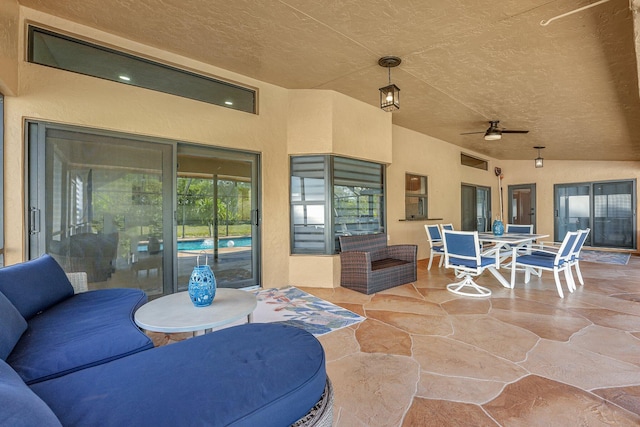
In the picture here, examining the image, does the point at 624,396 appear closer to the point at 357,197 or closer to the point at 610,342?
the point at 610,342

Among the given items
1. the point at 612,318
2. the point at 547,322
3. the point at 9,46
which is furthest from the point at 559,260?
the point at 9,46

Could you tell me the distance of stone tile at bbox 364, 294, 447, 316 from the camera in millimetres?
3348

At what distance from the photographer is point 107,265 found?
325cm

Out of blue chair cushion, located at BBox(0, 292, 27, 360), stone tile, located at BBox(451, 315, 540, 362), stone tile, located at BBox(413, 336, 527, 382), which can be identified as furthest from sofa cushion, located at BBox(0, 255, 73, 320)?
stone tile, located at BBox(451, 315, 540, 362)

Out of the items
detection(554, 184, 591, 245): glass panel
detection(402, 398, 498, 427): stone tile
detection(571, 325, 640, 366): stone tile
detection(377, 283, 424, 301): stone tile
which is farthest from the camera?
detection(554, 184, 591, 245): glass panel

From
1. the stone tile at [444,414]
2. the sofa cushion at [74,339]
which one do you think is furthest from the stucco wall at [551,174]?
the sofa cushion at [74,339]

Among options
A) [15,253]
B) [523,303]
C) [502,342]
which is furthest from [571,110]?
[15,253]

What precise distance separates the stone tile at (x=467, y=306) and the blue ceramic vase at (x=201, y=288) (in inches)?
100

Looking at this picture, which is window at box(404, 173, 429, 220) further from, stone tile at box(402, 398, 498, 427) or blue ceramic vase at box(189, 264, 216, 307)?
blue ceramic vase at box(189, 264, 216, 307)

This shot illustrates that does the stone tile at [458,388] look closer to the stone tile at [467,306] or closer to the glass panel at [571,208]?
the stone tile at [467,306]

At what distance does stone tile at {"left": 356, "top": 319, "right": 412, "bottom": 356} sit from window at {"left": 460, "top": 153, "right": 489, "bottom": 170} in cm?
645

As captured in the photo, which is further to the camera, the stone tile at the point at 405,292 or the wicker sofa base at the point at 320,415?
the stone tile at the point at 405,292

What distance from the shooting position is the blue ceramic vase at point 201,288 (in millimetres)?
2078

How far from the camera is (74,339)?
166cm
